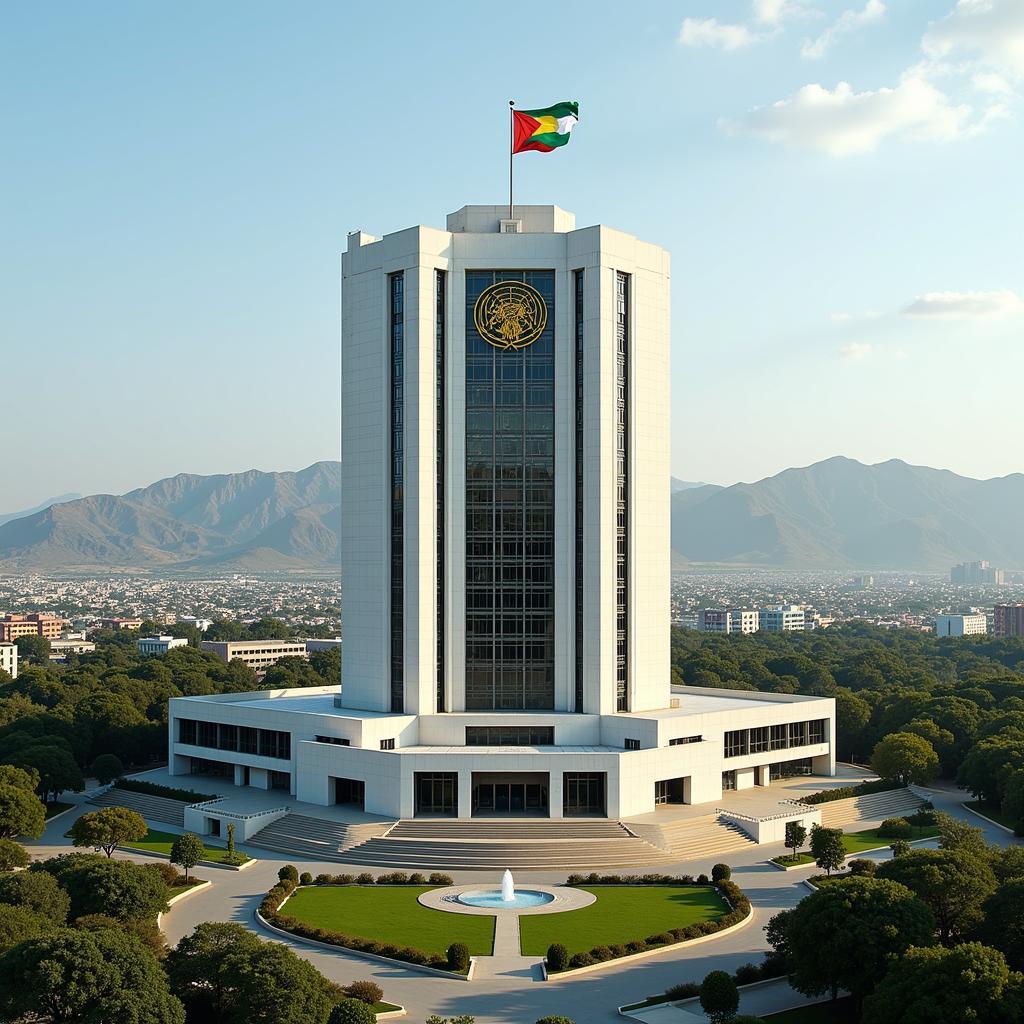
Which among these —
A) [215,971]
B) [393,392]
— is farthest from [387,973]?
[393,392]

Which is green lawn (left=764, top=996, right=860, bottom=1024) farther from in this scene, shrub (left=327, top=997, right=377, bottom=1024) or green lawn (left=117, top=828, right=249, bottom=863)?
green lawn (left=117, top=828, right=249, bottom=863)

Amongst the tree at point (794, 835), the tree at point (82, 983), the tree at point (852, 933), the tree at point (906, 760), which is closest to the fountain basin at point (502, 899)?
the tree at point (794, 835)

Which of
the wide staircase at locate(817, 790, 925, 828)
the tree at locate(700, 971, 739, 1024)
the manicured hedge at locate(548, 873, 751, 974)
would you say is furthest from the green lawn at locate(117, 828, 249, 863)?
the wide staircase at locate(817, 790, 925, 828)

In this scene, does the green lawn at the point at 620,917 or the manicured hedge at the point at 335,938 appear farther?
the green lawn at the point at 620,917

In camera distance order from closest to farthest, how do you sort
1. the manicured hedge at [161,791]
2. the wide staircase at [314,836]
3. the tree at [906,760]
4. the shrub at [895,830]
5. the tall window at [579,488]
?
the wide staircase at [314,836], the shrub at [895,830], the manicured hedge at [161,791], the tall window at [579,488], the tree at [906,760]

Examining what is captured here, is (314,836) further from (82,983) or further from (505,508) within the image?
(82,983)

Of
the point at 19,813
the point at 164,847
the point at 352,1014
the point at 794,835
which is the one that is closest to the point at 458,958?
the point at 352,1014

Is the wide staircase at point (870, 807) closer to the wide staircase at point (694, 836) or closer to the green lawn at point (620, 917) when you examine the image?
the wide staircase at point (694, 836)
